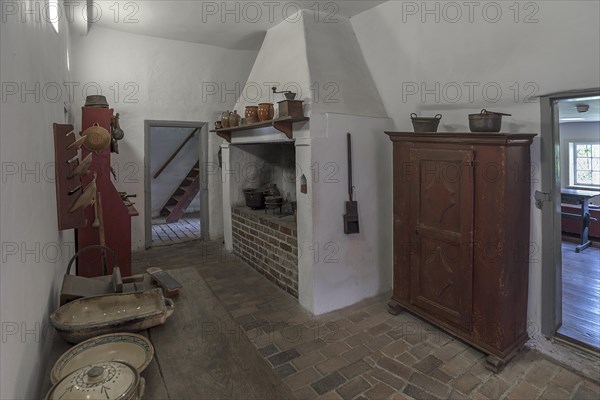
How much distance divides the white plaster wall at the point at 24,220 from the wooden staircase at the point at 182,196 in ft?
18.4

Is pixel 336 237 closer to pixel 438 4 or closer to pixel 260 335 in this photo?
pixel 260 335

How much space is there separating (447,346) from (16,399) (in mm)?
2641

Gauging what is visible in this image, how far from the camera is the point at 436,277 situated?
283 cm

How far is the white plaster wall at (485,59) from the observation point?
2209 millimetres

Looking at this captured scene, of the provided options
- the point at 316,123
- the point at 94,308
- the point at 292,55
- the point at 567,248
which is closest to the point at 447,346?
the point at 316,123

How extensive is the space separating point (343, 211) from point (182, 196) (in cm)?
494

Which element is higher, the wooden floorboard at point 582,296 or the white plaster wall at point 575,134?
the white plaster wall at point 575,134

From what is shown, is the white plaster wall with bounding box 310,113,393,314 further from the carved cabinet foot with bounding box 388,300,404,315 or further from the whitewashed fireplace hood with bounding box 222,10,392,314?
the carved cabinet foot with bounding box 388,300,404,315

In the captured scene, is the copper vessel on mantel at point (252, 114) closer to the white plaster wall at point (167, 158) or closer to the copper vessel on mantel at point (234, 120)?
the copper vessel on mantel at point (234, 120)

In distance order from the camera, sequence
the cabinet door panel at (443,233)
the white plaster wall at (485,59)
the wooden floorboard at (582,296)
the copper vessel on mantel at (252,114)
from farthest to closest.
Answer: the copper vessel on mantel at (252,114)
the wooden floorboard at (582,296)
the cabinet door panel at (443,233)
the white plaster wall at (485,59)

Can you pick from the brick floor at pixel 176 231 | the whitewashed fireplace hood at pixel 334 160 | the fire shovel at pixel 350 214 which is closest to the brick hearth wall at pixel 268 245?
the whitewashed fireplace hood at pixel 334 160

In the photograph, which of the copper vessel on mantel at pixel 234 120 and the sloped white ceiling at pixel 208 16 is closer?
the sloped white ceiling at pixel 208 16

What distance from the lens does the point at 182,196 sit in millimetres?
7355

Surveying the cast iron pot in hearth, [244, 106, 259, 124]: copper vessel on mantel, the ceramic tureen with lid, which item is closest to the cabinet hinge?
[244, 106, 259, 124]: copper vessel on mantel
